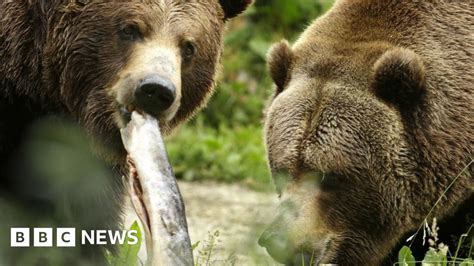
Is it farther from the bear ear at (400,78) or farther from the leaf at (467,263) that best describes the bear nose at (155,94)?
the leaf at (467,263)

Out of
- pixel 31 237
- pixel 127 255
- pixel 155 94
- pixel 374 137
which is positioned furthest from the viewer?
pixel 127 255

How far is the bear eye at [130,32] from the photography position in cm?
495

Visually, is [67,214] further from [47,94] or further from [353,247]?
[353,247]

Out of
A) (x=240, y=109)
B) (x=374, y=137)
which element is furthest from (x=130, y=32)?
(x=240, y=109)

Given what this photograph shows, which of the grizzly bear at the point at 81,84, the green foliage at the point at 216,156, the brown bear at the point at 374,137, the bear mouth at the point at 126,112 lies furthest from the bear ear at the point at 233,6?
the green foliage at the point at 216,156

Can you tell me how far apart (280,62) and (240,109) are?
5290 millimetres

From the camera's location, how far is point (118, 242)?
5.61 metres

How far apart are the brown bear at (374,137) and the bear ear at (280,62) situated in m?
0.08

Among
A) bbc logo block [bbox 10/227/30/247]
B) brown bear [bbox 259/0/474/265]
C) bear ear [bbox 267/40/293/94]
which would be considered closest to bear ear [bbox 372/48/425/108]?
brown bear [bbox 259/0/474/265]

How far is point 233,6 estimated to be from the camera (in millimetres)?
5539

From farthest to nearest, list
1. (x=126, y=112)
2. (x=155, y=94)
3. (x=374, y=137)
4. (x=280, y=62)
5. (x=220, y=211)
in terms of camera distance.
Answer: (x=220, y=211) → (x=280, y=62) → (x=374, y=137) → (x=126, y=112) → (x=155, y=94)

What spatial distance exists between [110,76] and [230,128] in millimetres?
5773

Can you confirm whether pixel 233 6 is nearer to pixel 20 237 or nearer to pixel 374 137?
pixel 374 137

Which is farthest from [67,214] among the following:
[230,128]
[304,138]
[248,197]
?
[230,128]
